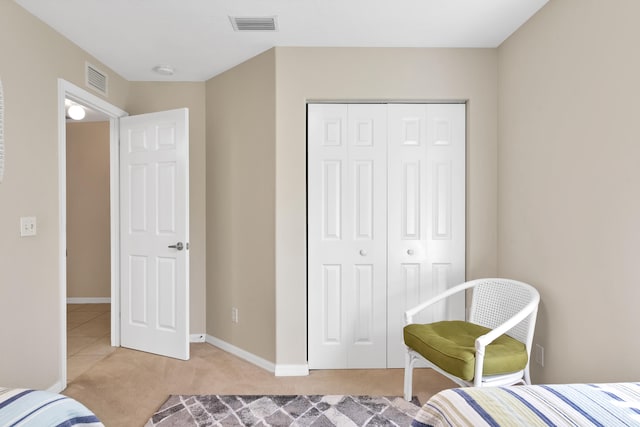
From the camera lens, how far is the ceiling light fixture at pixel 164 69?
3074mm

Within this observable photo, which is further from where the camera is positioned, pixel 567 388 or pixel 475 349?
pixel 475 349

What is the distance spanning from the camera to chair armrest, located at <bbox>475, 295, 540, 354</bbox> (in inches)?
72.8

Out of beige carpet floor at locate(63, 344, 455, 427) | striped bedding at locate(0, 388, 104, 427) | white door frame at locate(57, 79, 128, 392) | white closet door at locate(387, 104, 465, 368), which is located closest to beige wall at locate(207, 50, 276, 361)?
beige carpet floor at locate(63, 344, 455, 427)

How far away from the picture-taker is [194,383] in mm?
2607

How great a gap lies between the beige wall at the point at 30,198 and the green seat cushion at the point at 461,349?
230 centimetres

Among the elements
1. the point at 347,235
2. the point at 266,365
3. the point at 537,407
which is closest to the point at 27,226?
the point at 266,365

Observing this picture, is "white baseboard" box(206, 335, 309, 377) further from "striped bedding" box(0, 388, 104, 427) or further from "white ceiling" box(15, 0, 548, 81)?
"white ceiling" box(15, 0, 548, 81)

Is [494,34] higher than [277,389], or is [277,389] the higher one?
[494,34]

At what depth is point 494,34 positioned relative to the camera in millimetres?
2566

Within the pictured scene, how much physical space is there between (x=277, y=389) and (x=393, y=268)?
1189 mm

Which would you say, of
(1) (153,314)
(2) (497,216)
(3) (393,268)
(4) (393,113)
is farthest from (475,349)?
(1) (153,314)

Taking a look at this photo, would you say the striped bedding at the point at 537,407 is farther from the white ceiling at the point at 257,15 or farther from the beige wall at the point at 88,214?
the beige wall at the point at 88,214

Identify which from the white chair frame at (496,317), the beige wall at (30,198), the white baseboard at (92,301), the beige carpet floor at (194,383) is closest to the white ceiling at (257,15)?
the beige wall at (30,198)

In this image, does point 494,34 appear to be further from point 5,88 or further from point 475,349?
point 5,88
